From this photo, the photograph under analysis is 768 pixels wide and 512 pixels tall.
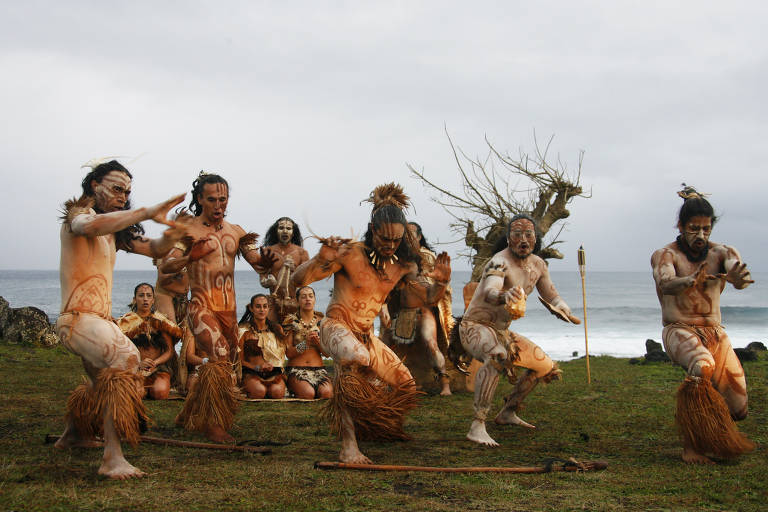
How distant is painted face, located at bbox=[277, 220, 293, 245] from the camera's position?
849 centimetres

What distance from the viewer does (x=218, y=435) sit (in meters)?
5.59

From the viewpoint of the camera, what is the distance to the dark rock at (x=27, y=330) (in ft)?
42.0

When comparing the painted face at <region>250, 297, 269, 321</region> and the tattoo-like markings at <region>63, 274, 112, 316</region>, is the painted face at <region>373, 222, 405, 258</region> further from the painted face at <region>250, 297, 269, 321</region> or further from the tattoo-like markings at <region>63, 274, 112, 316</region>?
the painted face at <region>250, 297, 269, 321</region>

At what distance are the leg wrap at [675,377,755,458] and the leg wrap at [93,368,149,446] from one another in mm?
3606

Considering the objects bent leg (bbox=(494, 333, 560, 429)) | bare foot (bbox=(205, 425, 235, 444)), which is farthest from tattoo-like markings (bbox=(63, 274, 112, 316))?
bent leg (bbox=(494, 333, 560, 429))

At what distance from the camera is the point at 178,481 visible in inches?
166

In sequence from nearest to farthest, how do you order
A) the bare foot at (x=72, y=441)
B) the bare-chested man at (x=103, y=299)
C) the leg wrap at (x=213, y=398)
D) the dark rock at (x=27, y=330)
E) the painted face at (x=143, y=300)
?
the bare-chested man at (x=103, y=299), the bare foot at (x=72, y=441), the leg wrap at (x=213, y=398), the painted face at (x=143, y=300), the dark rock at (x=27, y=330)

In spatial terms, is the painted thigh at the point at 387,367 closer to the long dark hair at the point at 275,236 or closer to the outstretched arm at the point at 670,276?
the outstretched arm at the point at 670,276

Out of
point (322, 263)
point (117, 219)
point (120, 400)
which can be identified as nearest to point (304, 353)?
point (322, 263)

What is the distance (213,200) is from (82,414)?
1878 millimetres

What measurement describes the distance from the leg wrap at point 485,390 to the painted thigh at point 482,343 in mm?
97

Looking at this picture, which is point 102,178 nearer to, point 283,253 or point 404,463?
point 404,463

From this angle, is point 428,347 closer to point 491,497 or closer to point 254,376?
point 254,376

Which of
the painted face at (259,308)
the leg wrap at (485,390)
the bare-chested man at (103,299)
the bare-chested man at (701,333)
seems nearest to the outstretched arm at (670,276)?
the bare-chested man at (701,333)
